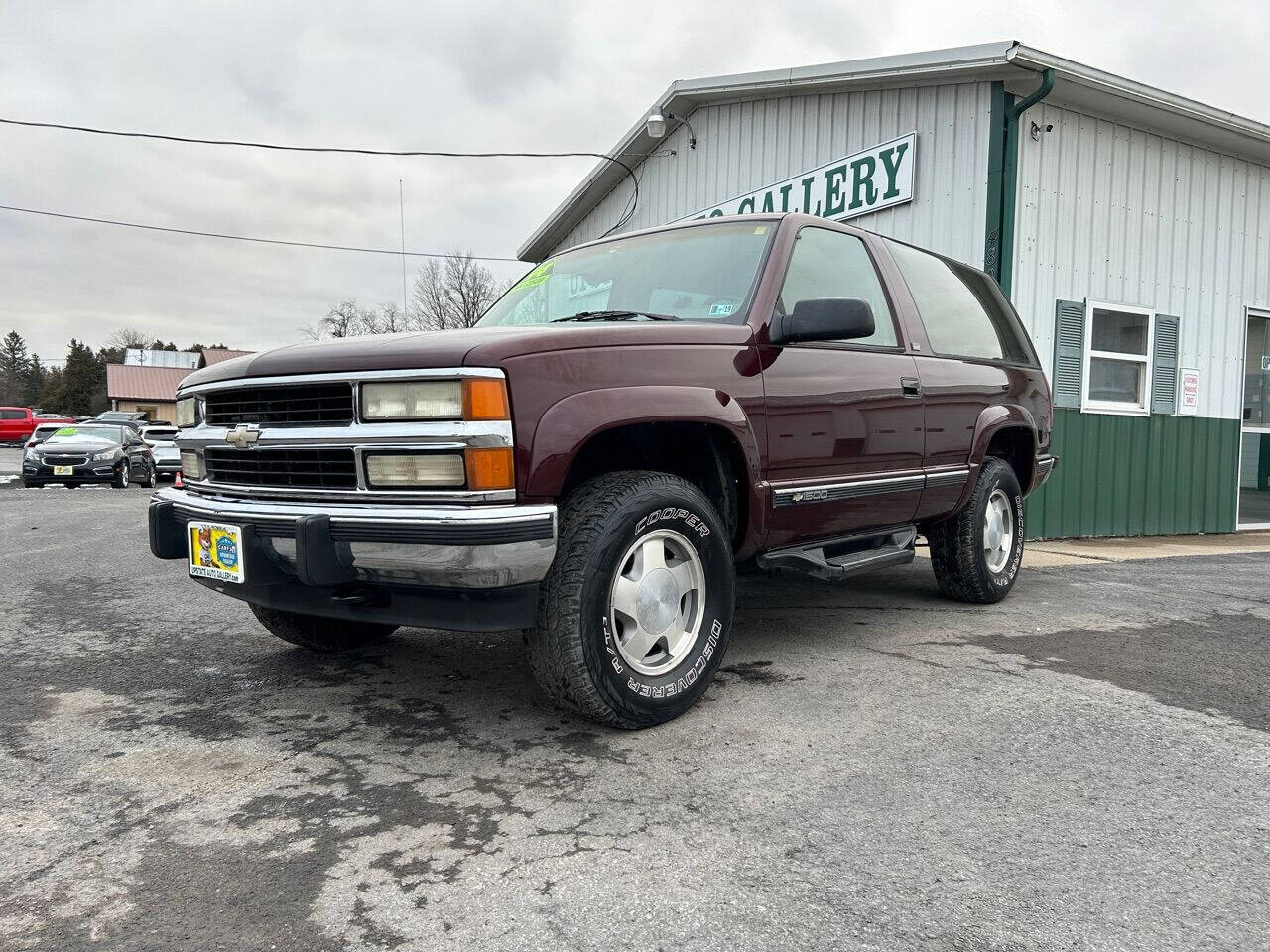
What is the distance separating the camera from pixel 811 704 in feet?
10.7

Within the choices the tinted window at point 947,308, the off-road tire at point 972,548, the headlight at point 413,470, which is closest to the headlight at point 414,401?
the headlight at point 413,470

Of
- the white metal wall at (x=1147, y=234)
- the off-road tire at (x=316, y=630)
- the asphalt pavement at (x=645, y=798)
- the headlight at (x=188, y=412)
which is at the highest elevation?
the white metal wall at (x=1147, y=234)

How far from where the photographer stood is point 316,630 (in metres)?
3.87

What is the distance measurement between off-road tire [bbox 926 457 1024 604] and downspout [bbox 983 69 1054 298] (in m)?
3.36

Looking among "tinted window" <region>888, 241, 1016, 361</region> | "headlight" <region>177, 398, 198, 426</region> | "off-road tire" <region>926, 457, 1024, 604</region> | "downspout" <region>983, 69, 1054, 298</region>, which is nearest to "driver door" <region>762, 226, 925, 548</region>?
"tinted window" <region>888, 241, 1016, 361</region>

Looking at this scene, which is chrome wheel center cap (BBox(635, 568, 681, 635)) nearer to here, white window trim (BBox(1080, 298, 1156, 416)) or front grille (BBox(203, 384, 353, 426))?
front grille (BBox(203, 384, 353, 426))

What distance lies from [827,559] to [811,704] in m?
0.82

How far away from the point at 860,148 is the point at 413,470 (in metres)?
7.70

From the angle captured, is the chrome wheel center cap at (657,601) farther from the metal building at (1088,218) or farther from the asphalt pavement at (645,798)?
the metal building at (1088,218)

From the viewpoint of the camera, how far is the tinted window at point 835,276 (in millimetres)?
3748

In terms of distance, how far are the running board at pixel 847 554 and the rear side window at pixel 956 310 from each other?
96 cm

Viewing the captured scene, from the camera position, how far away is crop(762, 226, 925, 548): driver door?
3.51 meters

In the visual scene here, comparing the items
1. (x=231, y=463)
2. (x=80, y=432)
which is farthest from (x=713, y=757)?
(x=80, y=432)

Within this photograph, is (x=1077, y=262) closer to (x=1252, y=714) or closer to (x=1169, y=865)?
(x=1252, y=714)
